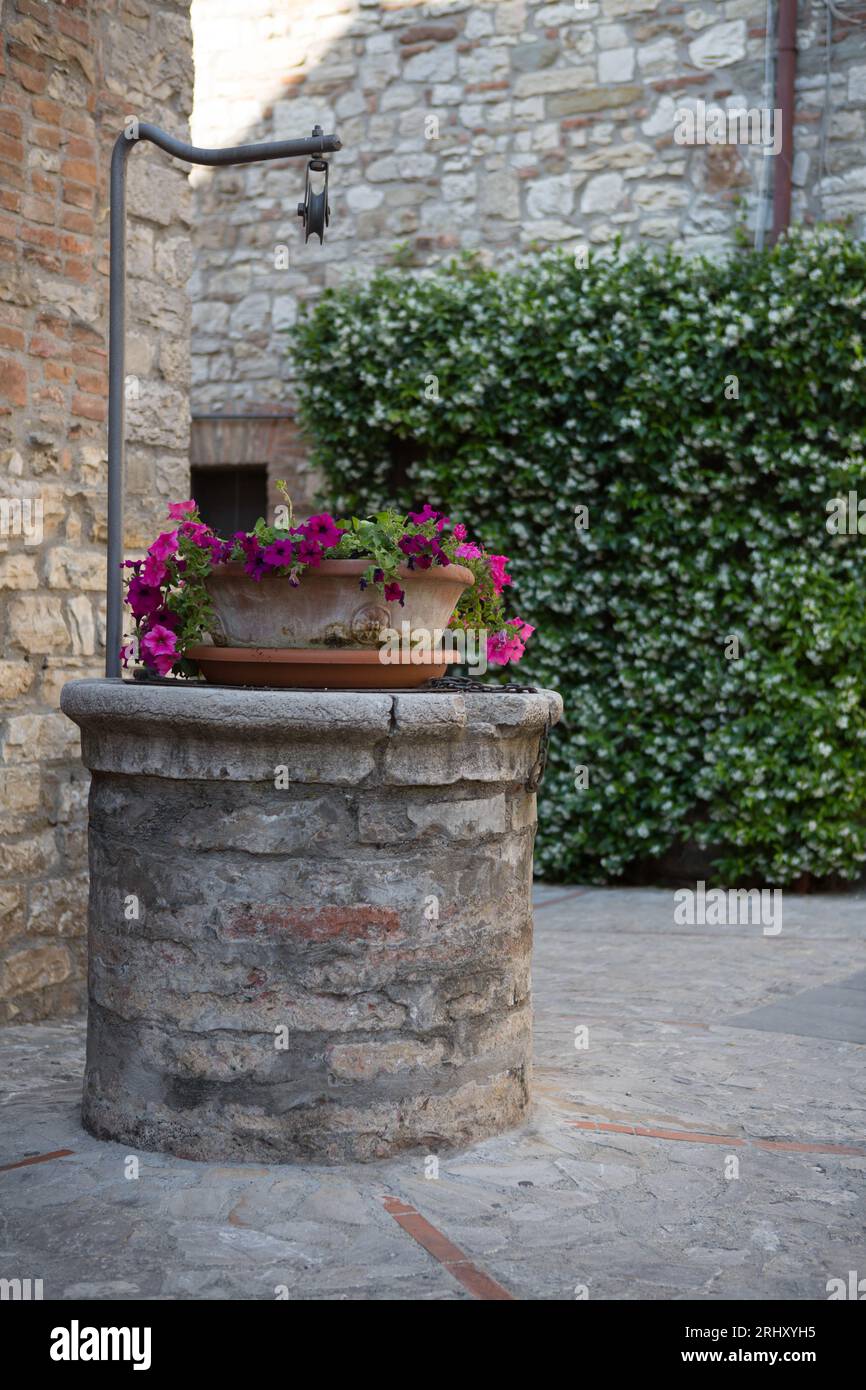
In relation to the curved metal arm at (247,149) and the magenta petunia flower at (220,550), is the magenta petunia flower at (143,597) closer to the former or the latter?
the magenta petunia flower at (220,550)

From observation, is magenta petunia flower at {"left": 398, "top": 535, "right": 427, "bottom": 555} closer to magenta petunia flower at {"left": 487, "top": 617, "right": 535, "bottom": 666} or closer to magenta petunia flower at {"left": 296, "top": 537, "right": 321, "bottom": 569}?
magenta petunia flower at {"left": 296, "top": 537, "right": 321, "bottom": 569}

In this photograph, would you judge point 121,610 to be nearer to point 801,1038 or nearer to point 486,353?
point 801,1038

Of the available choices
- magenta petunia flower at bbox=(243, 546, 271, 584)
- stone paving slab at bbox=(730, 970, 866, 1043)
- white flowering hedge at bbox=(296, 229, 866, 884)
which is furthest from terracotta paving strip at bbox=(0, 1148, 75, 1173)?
white flowering hedge at bbox=(296, 229, 866, 884)

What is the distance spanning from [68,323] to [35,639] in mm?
1036

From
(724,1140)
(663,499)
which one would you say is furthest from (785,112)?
(724,1140)

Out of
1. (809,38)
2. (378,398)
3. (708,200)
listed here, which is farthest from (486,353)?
(809,38)

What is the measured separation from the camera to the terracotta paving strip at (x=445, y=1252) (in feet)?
8.43

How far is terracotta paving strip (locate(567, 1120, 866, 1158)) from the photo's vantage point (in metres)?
3.41

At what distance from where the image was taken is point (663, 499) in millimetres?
7273

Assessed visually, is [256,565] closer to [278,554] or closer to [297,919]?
[278,554]

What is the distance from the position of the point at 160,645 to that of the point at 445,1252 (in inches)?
59.5

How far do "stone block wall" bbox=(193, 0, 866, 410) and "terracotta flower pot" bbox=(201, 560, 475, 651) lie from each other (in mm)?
5031

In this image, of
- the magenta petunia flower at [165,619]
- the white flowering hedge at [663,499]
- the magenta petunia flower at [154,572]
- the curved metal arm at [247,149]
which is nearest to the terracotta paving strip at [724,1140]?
the magenta petunia flower at [165,619]

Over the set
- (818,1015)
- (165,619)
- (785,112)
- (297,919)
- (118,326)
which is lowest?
(818,1015)
